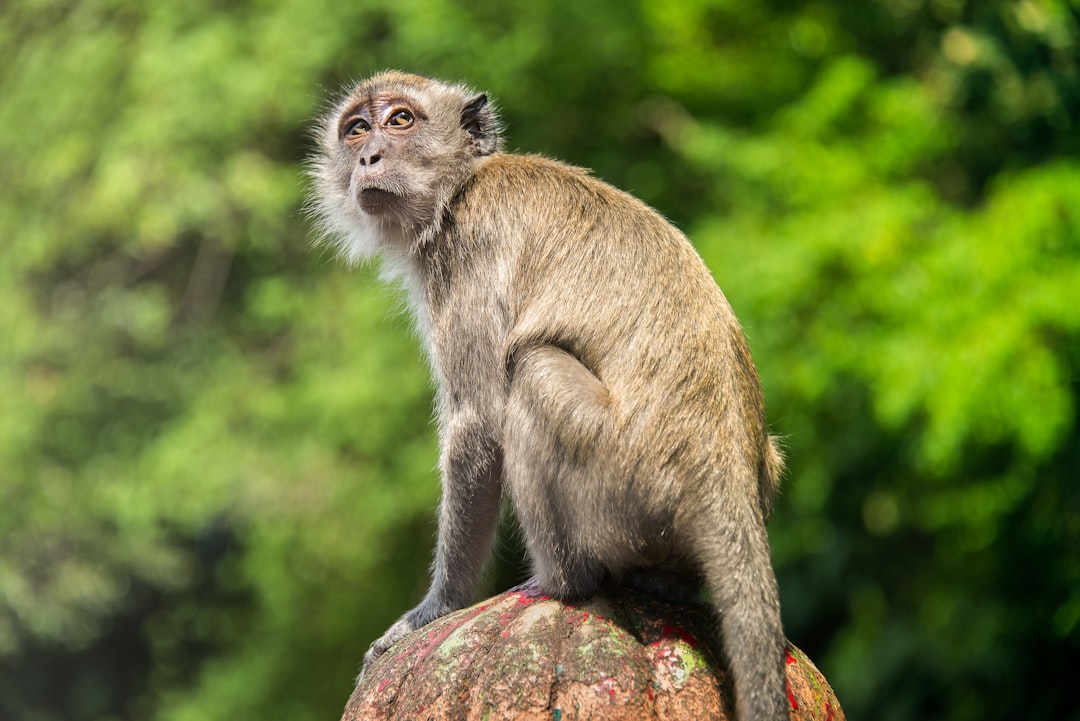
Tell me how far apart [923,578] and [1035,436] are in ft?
10.1

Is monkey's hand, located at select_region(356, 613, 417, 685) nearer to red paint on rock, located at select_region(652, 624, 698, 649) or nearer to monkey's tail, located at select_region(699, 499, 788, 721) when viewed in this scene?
red paint on rock, located at select_region(652, 624, 698, 649)

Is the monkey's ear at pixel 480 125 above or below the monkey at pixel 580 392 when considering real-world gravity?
above

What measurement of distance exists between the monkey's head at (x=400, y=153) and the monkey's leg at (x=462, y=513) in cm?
86

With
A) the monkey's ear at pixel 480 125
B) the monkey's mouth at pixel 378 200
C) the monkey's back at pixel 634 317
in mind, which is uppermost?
the monkey's ear at pixel 480 125

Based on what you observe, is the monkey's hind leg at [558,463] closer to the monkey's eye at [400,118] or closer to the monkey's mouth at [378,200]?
the monkey's mouth at [378,200]

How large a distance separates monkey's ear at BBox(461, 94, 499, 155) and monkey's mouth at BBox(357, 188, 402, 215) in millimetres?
464

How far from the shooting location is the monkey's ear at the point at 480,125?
5.39 metres

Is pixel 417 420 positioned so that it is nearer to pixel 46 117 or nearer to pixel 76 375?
pixel 76 375

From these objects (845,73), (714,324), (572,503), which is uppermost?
(845,73)

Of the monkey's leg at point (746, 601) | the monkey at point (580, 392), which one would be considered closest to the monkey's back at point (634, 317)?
the monkey at point (580, 392)

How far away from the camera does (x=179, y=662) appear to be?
14789 millimetres

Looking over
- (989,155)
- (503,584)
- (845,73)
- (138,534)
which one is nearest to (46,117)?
(138,534)

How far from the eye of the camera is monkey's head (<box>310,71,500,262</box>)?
16.5ft

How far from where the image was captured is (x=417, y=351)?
1044 cm
